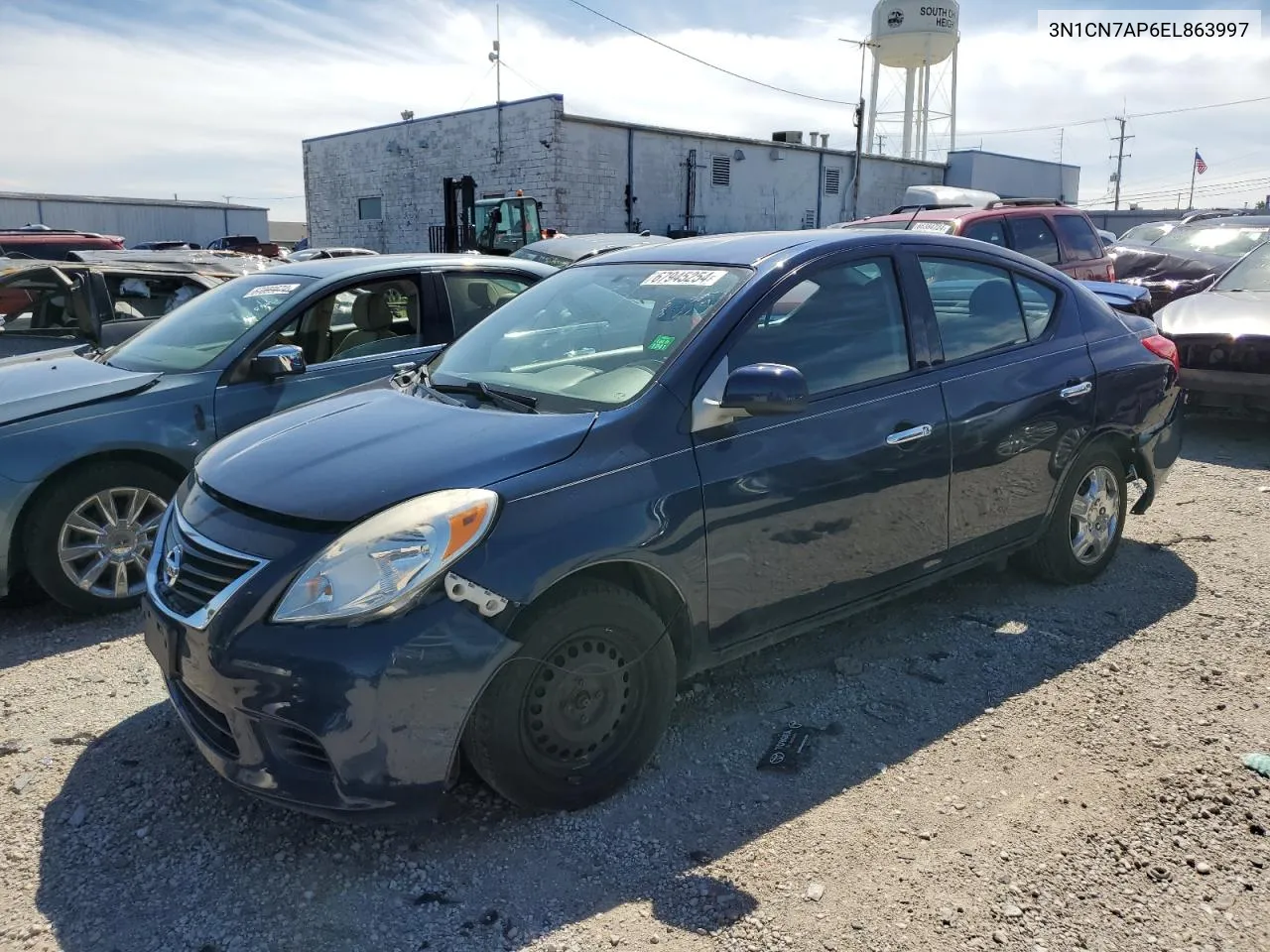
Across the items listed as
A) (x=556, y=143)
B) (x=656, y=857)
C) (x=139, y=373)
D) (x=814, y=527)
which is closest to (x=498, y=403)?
(x=814, y=527)

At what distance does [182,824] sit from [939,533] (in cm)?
286

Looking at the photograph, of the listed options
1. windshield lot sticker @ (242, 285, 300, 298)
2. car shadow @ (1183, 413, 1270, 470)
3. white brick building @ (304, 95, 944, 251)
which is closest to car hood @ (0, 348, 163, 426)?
windshield lot sticker @ (242, 285, 300, 298)

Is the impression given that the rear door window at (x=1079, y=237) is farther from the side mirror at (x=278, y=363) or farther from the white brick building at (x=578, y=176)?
the white brick building at (x=578, y=176)

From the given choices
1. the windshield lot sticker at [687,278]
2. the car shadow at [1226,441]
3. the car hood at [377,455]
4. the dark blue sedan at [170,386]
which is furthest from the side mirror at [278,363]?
the car shadow at [1226,441]

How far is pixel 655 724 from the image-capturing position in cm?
306

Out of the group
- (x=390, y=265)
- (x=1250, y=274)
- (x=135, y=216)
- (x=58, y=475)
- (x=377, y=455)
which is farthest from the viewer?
(x=135, y=216)

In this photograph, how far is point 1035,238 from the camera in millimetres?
9633

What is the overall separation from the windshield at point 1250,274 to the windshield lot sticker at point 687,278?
23.8ft

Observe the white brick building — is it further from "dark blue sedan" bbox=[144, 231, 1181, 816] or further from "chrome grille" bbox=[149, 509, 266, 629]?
"chrome grille" bbox=[149, 509, 266, 629]

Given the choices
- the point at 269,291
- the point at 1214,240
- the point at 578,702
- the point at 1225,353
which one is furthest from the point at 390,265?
the point at 1214,240

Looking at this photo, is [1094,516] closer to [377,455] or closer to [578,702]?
[578,702]

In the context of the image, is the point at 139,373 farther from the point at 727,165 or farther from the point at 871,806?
the point at 727,165

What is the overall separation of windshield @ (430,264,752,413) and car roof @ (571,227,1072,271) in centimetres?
7

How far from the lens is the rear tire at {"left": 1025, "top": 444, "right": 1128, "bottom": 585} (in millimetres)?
4477
